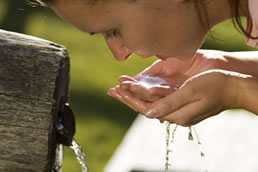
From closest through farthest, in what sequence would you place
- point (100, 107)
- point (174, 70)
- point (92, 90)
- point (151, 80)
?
point (151, 80), point (174, 70), point (100, 107), point (92, 90)

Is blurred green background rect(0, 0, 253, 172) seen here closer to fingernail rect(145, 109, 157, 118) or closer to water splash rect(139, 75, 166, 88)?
water splash rect(139, 75, 166, 88)

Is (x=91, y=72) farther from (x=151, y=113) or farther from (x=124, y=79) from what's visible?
(x=151, y=113)

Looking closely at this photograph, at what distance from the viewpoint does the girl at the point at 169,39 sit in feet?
9.34

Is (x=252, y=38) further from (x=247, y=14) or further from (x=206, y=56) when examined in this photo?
(x=206, y=56)

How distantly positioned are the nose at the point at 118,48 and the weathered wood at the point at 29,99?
0.93 feet

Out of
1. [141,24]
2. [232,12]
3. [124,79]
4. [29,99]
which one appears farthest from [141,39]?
[29,99]

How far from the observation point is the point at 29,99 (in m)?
2.65

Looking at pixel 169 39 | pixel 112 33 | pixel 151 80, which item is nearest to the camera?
pixel 112 33

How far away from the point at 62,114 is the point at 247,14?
100 centimetres

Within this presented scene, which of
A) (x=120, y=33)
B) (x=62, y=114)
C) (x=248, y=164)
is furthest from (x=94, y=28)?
(x=248, y=164)

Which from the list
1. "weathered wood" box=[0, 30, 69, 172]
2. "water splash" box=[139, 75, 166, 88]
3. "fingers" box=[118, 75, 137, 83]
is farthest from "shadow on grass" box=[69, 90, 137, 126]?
"weathered wood" box=[0, 30, 69, 172]

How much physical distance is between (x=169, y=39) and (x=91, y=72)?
11.3 ft

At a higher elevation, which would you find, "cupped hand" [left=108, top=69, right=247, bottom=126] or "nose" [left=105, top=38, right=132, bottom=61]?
"nose" [left=105, top=38, right=132, bottom=61]

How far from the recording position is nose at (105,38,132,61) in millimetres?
2920
